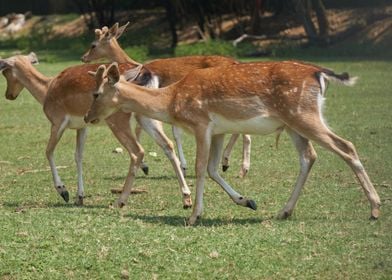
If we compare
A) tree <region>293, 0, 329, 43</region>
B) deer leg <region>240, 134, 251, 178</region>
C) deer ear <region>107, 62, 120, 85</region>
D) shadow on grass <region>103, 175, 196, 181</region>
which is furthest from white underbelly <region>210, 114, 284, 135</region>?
tree <region>293, 0, 329, 43</region>

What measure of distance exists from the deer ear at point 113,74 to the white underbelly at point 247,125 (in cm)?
94

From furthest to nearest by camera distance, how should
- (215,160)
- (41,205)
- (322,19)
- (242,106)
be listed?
(322,19), (41,205), (215,160), (242,106)

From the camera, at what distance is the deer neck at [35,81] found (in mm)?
10305

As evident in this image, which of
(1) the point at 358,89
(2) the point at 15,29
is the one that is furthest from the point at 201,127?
(2) the point at 15,29

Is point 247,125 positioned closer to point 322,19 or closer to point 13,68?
point 13,68

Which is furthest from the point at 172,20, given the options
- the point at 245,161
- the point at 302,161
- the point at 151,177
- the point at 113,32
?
the point at 302,161

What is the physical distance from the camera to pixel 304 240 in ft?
22.2

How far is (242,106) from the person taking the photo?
Result: 776 cm

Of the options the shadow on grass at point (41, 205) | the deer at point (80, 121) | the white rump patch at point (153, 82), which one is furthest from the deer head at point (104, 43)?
the shadow on grass at point (41, 205)

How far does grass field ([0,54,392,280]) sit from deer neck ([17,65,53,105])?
1.00m

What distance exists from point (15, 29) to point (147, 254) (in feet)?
112

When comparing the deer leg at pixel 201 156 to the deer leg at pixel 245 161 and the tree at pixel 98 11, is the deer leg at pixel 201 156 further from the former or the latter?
the tree at pixel 98 11

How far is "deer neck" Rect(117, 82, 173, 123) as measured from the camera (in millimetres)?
8188

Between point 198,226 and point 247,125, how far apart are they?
0.95 m
